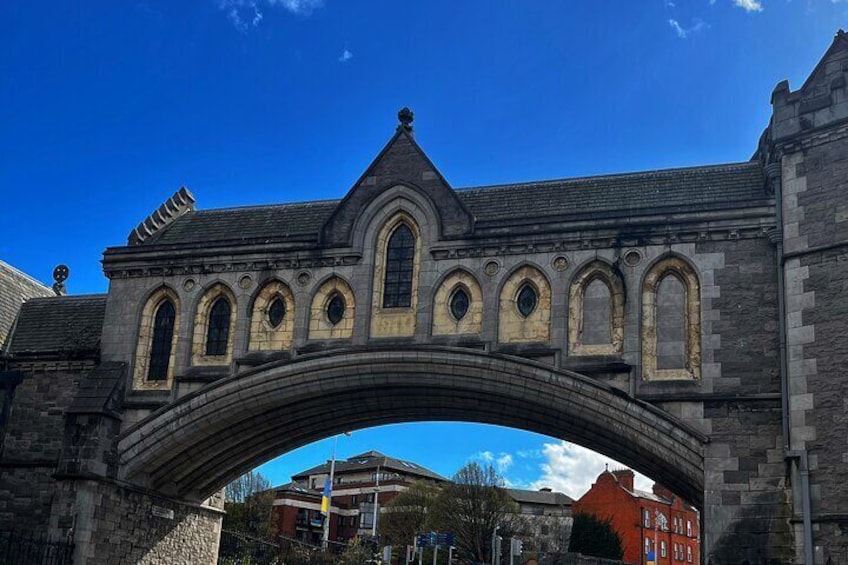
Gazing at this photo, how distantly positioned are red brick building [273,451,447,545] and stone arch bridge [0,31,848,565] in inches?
1951

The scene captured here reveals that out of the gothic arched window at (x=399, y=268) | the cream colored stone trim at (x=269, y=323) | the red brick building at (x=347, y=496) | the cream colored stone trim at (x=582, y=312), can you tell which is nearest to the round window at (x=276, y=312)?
the cream colored stone trim at (x=269, y=323)

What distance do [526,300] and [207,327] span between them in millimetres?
7216

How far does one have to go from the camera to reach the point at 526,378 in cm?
→ 1866

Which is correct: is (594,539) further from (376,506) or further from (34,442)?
(34,442)

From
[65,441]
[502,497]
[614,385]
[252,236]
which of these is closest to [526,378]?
[614,385]

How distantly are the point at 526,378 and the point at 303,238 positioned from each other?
232 inches

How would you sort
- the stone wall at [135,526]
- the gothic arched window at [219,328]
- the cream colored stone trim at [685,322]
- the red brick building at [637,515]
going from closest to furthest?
1. the cream colored stone trim at [685,322]
2. the stone wall at [135,526]
3. the gothic arched window at [219,328]
4. the red brick building at [637,515]

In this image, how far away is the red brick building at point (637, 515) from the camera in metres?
73.1

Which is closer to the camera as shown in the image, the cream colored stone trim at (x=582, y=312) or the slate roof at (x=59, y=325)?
the cream colored stone trim at (x=582, y=312)

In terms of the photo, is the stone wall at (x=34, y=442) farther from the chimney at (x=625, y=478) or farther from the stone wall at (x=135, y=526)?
the chimney at (x=625, y=478)

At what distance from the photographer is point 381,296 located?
802 inches

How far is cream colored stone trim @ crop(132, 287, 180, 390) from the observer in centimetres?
2158

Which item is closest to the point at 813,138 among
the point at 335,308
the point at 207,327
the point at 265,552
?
the point at 335,308

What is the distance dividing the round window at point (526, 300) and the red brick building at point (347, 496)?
177 ft
